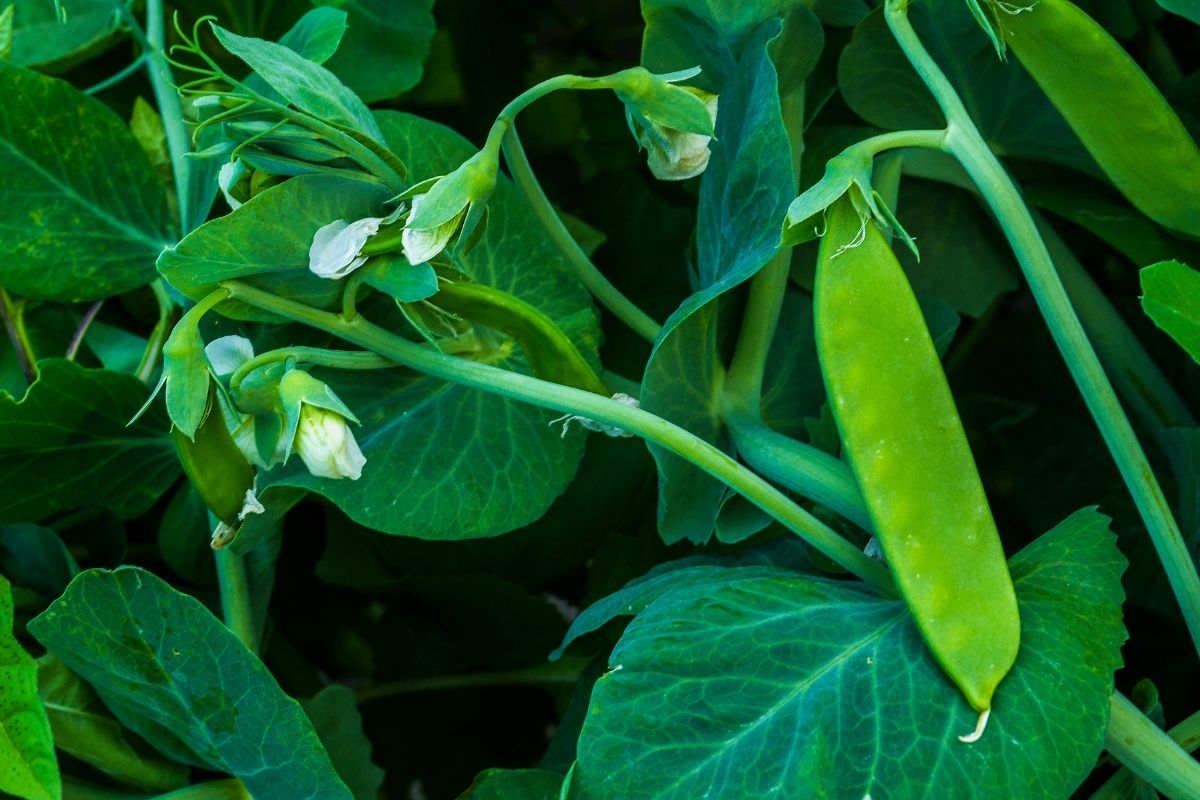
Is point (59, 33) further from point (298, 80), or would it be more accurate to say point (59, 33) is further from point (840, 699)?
point (840, 699)

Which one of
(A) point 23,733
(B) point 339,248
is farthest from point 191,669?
(B) point 339,248

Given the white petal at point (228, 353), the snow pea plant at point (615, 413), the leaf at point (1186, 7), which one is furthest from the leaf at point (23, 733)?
the leaf at point (1186, 7)

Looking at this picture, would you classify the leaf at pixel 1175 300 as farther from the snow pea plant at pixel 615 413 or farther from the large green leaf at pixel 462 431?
the large green leaf at pixel 462 431

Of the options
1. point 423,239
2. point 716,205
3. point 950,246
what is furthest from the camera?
point 950,246

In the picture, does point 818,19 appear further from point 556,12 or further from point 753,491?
point 556,12

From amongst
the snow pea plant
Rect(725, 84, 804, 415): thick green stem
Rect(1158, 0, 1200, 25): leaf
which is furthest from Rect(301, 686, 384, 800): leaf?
Rect(1158, 0, 1200, 25): leaf

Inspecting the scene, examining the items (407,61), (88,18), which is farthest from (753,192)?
(88,18)
